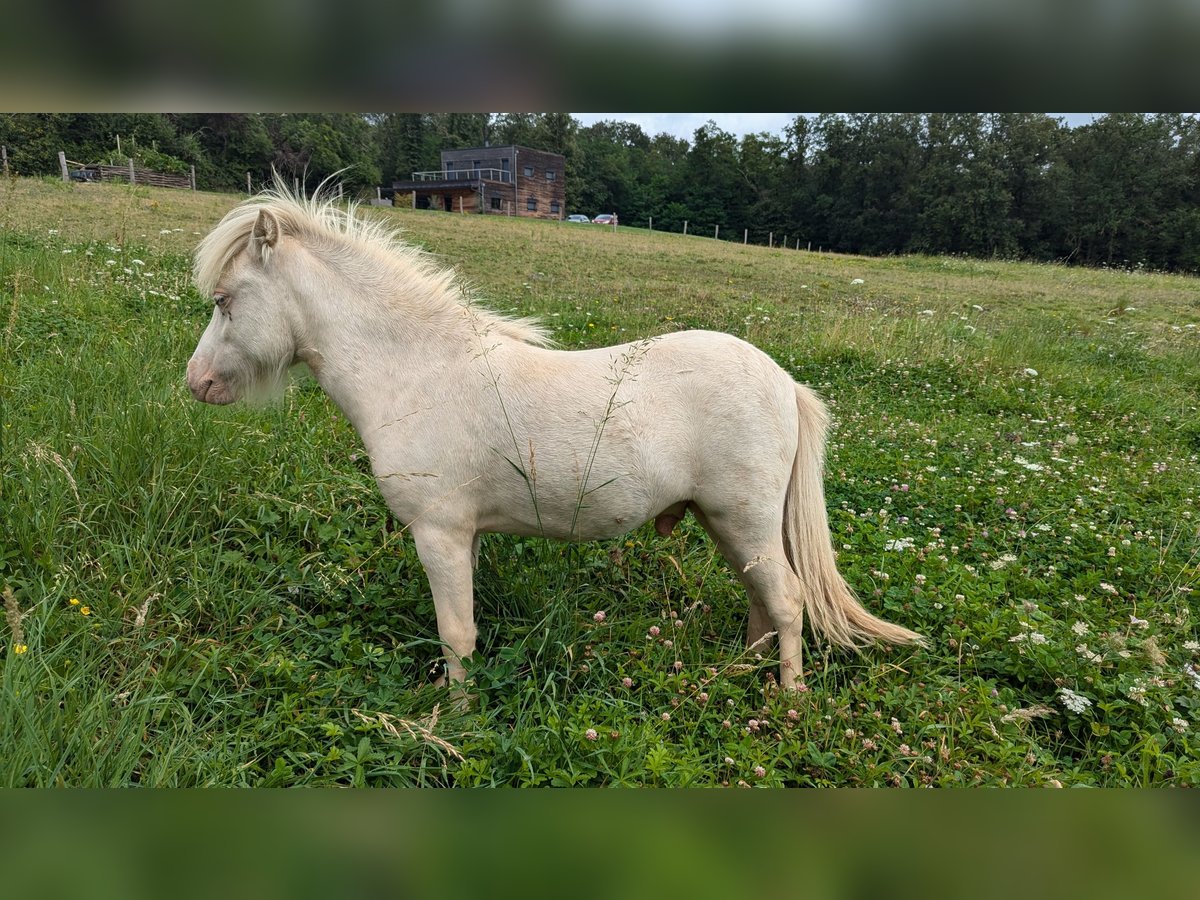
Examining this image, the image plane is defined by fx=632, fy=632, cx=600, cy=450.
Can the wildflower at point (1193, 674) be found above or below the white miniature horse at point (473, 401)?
below

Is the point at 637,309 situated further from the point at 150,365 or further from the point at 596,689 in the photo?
the point at 596,689

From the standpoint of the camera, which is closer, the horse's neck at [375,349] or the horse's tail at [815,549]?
the horse's neck at [375,349]

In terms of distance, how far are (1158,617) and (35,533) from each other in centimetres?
571

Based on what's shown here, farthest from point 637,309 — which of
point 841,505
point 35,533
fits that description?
point 35,533

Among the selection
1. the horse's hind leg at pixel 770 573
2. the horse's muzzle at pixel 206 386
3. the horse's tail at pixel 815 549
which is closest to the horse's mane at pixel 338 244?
the horse's muzzle at pixel 206 386

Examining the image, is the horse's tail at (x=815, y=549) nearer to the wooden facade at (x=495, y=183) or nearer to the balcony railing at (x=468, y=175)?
the wooden facade at (x=495, y=183)

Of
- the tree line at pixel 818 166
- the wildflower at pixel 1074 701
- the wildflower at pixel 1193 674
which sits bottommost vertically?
the wildflower at pixel 1074 701

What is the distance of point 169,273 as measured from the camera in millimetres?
7465

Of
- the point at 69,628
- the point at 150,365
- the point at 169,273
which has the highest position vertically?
the point at 169,273

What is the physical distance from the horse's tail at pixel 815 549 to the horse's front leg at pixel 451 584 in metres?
1.62

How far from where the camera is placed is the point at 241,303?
9.18ft

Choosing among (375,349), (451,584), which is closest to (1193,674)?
(451,584)

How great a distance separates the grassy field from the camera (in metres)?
2.35

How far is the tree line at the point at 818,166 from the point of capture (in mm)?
3947
